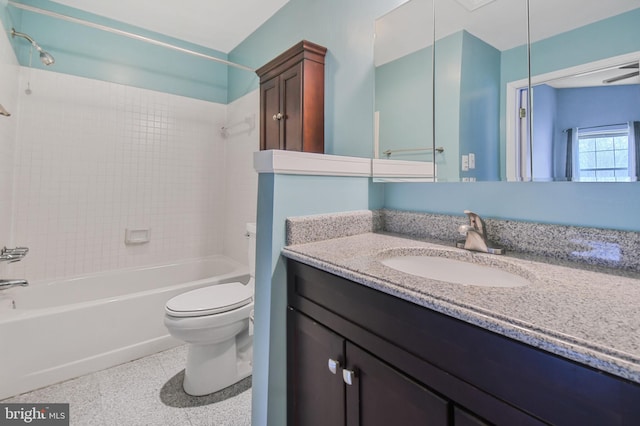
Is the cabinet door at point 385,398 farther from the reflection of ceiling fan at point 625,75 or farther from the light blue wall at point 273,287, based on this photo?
the reflection of ceiling fan at point 625,75

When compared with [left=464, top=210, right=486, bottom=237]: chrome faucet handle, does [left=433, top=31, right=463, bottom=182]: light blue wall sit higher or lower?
higher

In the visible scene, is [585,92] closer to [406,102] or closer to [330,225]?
[406,102]

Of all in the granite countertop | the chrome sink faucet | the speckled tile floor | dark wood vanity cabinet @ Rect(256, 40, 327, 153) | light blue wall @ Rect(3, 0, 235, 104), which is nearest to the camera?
the granite countertop

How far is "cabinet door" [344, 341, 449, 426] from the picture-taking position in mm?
597

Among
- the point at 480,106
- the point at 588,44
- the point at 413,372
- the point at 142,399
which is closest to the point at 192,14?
→ the point at 480,106

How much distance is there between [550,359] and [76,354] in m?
2.22

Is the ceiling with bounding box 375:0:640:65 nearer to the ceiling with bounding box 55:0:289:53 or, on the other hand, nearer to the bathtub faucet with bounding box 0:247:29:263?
the ceiling with bounding box 55:0:289:53

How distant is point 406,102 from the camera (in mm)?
1319

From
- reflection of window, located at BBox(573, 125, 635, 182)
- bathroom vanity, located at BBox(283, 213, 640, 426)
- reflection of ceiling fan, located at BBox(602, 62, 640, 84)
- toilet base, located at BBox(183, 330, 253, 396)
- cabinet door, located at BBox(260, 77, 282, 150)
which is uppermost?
cabinet door, located at BBox(260, 77, 282, 150)

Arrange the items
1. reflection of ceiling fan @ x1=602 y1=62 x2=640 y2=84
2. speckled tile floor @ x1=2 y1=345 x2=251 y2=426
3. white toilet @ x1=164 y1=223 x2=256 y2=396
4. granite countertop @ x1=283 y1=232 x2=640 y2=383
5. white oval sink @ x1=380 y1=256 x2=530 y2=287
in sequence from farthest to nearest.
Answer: white toilet @ x1=164 y1=223 x2=256 y2=396
speckled tile floor @ x1=2 y1=345 x2=251 y2=426
white oval sink @ x1=380 y1=256 x2=530 y2=287
reflection of ceiling fan @ x1=602 y1=62 x2=640 y2=84
granite countertop @ x1=283 y1=232 x2=640 y2=383

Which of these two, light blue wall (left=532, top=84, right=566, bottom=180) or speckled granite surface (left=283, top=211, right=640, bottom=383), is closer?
speckled granite surface (left=283, top=211, right=640, bottom=383)

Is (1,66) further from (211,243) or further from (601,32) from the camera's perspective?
(601,32)

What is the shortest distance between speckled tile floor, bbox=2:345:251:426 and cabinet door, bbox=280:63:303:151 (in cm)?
140

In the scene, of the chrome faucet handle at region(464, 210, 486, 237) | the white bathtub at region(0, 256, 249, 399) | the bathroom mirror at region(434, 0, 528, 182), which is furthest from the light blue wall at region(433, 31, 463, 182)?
the white bathtub at region(0, 256, 249, 399)
